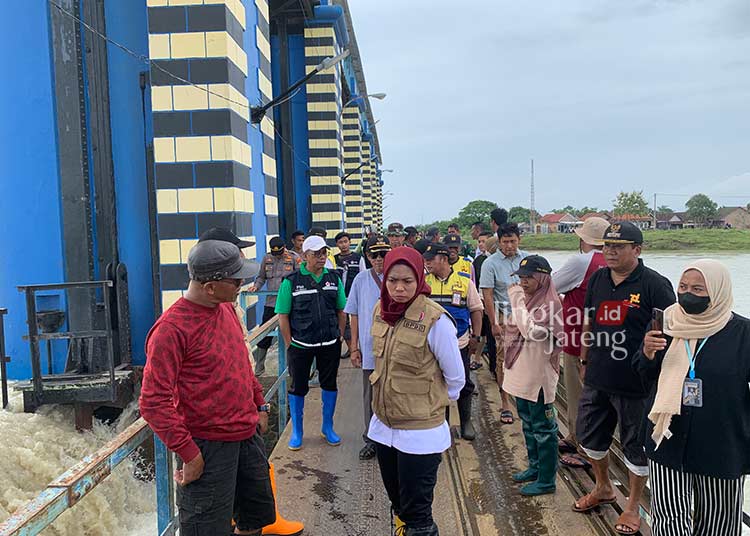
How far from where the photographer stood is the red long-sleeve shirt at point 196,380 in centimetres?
209

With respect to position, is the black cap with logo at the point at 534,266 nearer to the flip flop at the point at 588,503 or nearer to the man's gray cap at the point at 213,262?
the flip flop at the point at 588,503

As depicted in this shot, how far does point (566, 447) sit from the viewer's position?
173 inches

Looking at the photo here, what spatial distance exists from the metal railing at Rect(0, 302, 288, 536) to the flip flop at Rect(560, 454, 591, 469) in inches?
106

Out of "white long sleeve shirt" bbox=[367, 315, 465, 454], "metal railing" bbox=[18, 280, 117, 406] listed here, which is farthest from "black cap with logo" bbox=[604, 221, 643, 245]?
"metal railing" bbox=[18, 280, 117, 406]

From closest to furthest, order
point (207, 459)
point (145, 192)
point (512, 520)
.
Result: point (207, 459), point (512, 520), point (145, 192)

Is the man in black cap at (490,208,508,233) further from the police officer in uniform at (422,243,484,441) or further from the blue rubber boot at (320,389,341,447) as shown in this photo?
the blue rubber boot at (320,389,341,447)

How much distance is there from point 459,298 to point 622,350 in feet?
5.18

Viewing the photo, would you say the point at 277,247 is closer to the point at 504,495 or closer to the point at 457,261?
the point at 457,261

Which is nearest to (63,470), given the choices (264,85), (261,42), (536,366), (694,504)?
(536,366)

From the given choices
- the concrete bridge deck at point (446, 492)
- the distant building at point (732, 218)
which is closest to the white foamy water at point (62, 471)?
the concrete bridge deck at point (446, 492)

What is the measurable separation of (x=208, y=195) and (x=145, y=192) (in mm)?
963

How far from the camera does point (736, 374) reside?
7.96ft

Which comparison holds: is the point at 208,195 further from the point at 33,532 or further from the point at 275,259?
the point at 33,532

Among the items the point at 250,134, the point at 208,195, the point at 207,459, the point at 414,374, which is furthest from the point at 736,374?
the point at 250,134
